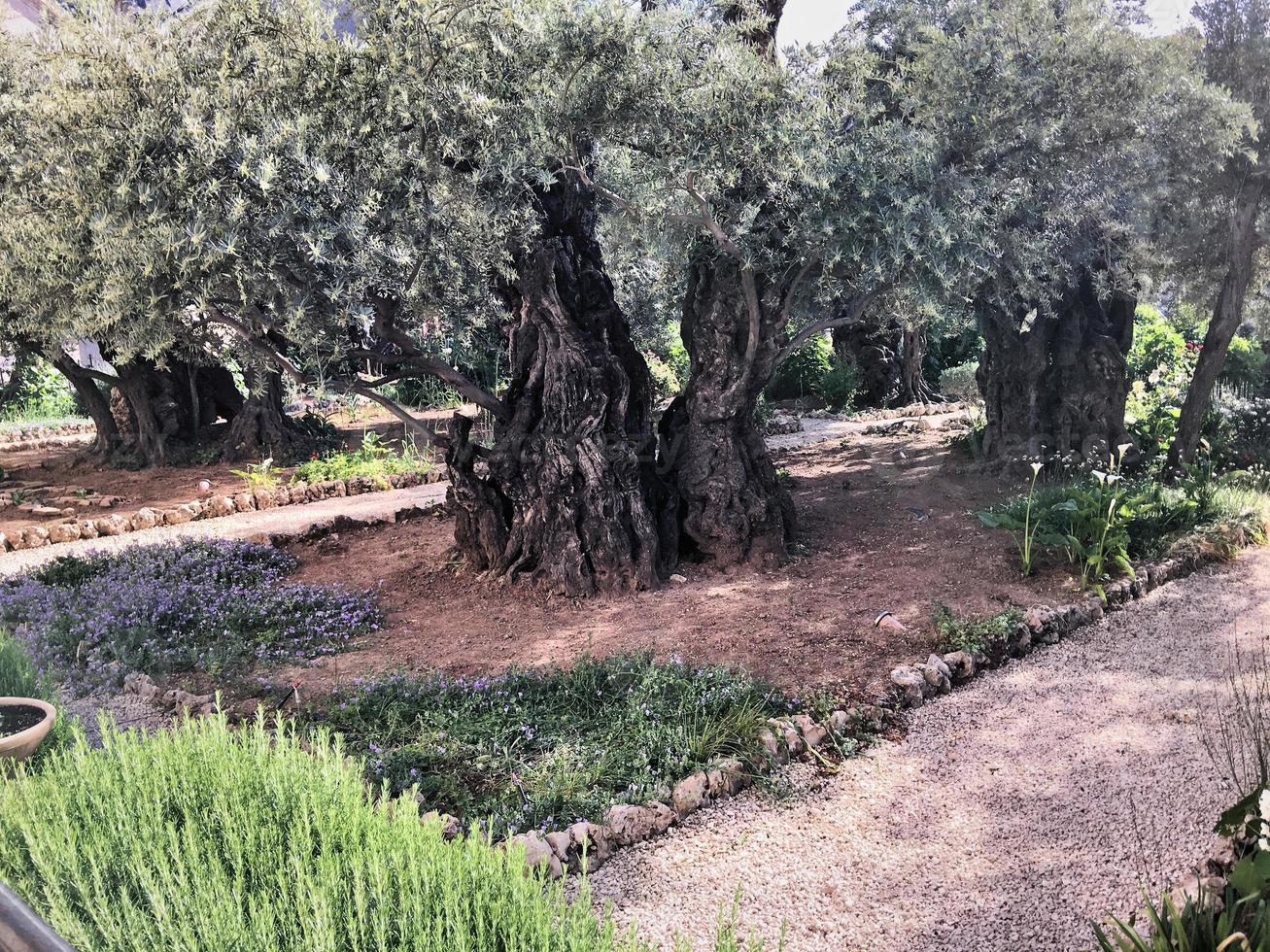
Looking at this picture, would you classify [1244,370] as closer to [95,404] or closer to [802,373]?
[802,373]

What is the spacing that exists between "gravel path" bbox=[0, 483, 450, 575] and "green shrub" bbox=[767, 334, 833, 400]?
9.05m

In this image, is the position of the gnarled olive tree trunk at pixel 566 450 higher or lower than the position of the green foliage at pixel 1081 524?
higher

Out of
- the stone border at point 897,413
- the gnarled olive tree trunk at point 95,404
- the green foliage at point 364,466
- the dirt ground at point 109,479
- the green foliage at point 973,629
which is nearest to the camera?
the green foliage at point 973,629

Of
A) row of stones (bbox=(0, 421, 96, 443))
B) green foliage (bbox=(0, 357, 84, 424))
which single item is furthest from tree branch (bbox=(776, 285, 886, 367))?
green foliage (bbox=(0, 357, 84, 424))

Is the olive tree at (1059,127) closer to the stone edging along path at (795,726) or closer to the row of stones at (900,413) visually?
the stone edging along path at (795,726)

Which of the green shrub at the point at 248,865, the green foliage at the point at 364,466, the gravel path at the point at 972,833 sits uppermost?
the green foliage at the point at 364,466

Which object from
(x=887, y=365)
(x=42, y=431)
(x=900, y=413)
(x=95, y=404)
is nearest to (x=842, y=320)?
(x=900, y=413)

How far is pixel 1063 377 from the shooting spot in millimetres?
9367

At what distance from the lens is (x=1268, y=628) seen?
217 inches

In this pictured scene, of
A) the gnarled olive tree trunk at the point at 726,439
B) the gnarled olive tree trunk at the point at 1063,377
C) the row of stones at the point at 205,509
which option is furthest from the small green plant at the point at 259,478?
the gnarled olive tree trunk at the point at 1063,377

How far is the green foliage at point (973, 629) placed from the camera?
A: 520 cm

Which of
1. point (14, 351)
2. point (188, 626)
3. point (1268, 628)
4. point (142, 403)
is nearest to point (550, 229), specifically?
point (188, 626)

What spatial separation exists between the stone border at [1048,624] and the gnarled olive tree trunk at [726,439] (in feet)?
6.57

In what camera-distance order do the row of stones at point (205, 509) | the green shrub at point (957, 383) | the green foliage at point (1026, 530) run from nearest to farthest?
the green foliage at point (1026, 530) → the row of stones at point (205, 509) → the green shrub at point (957, 383)
